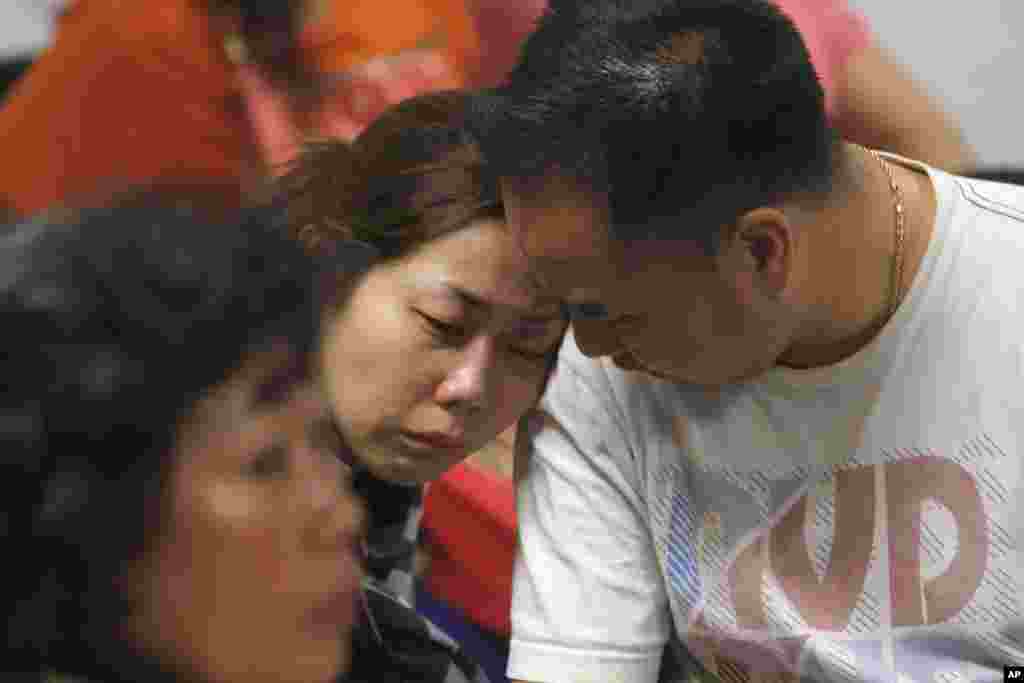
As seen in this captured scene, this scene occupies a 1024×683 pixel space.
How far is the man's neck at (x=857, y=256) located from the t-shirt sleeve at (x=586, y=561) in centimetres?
19

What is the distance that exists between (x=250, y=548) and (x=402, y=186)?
48 cm

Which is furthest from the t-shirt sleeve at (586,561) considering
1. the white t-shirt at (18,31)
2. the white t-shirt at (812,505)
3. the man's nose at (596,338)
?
the white t-shirt at (18,31)

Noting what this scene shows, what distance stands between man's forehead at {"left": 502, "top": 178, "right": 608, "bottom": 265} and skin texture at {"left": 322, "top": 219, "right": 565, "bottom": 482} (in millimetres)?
101

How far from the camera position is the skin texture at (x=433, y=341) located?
1.02 meters

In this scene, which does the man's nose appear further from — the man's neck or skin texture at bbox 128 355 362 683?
skin texture at bbox 128 355 362 683

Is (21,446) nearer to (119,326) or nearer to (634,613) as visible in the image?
(119,326)

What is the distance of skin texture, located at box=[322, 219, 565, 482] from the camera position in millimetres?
1023

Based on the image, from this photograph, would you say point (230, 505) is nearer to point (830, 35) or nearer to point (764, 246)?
point (764, 246)

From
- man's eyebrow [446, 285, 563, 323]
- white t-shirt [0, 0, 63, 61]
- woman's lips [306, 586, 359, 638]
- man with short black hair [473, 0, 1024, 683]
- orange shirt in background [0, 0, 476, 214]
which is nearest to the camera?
woman's lips [306, 586, 359, 638]

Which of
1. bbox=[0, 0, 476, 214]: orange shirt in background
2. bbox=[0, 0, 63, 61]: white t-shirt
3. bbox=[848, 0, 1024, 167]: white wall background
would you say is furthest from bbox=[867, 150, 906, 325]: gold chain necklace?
bbox=[0, 0, 63, 61]: white t-shirt

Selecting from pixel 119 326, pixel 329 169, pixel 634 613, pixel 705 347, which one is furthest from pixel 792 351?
pixel 119 326

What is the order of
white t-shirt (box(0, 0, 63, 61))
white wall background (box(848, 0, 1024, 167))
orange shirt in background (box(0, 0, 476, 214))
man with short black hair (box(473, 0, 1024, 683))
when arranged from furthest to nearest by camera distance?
white wall background (box(848, 0, 1024, 167)) < white t-shirt (box(0, 0, 63, 61)) < orange shirt in background (box(0, 0, 476, 214)) < man with short black hair (box(473, 0, 1024, 683))

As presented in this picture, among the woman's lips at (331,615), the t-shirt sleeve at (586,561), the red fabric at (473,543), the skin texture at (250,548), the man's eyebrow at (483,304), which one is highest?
the skin texture at (250,548)

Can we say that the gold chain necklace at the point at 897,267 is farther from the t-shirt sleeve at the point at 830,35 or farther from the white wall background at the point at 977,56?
the white wall background at the point at 977,56
